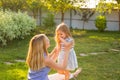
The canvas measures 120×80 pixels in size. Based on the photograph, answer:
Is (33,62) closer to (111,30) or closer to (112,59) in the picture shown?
(112,59)

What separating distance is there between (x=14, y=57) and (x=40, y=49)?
5689mm

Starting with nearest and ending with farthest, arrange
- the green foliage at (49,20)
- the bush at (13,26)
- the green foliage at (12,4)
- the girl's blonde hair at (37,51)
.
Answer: the girl's blonde hair at (37,51)
the bush at (13,26)
the green foliage at (12,4)
the green foliage at (49,20)

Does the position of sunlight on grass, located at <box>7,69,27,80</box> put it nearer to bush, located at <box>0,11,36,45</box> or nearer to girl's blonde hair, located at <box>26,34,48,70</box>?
girl's blonde hair, located at <box>26,34,48,70</box>

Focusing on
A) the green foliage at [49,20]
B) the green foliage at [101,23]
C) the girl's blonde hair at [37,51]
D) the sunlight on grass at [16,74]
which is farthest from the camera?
the green foliage at [49,20]

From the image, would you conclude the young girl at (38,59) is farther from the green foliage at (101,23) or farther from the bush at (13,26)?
the green foliage at (101,23)

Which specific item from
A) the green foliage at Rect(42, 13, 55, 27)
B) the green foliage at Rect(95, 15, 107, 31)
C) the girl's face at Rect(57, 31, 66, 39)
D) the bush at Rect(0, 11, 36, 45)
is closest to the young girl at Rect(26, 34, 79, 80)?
the girl's face at Rect(57, 31, 66, 39)

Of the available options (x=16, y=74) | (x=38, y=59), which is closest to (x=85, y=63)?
(x=16, y=74)

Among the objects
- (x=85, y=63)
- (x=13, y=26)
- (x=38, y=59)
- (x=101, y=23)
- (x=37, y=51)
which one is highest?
(x=37, y=51)

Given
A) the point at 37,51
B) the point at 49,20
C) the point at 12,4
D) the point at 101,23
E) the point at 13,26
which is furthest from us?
the point at 49,20

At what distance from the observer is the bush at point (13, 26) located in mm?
11883

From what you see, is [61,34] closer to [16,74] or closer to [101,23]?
[16,74]

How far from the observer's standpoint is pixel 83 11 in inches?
898

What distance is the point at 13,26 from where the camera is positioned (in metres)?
12.8

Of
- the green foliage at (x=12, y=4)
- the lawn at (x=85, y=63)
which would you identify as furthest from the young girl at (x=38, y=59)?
the green foliage at (x=12, y=4)
